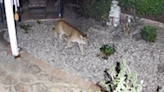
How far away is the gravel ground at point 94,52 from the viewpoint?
562 centimetres

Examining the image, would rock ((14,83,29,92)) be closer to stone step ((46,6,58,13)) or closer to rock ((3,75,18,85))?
rock ((3,75,18,85))

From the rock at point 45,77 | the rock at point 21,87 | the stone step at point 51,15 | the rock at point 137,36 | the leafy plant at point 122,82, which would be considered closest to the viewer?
the leafy plant at point 122,82

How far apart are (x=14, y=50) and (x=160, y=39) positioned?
159 inches

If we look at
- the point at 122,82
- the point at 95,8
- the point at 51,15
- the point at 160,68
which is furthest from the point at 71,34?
the point at 122,82

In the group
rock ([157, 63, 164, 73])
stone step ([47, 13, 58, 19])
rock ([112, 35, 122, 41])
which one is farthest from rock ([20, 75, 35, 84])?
stone step ([47, 13, 58, 19])

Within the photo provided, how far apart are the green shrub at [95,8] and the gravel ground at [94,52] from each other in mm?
325

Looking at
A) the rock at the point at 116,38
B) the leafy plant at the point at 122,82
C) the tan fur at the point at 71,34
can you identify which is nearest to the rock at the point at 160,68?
the rock at the point at 116,38

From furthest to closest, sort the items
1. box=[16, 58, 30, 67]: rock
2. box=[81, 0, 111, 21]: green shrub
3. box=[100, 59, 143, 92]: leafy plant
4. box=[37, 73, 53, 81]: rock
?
box=[81, 0, 111, 21]: green shrub
box=[16, 58, 30, 67]: rock
box=[37, 73, 53, 81]: rock
box=[100, 59, 143, 92]: leafy plant

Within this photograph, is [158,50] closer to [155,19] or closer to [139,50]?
[139,50]

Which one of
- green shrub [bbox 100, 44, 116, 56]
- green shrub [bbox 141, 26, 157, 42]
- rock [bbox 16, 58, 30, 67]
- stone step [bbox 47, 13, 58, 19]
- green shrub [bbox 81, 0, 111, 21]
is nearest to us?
rock [bbox 16, 58, 30, 67]

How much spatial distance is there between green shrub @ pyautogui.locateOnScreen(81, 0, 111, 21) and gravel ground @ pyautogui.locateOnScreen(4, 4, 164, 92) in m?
0.32

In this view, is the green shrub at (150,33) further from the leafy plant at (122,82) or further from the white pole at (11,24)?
the white pole at (11,24)

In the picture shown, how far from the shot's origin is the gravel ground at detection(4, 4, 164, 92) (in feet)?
18.4

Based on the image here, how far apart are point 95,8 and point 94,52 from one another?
1.94m
